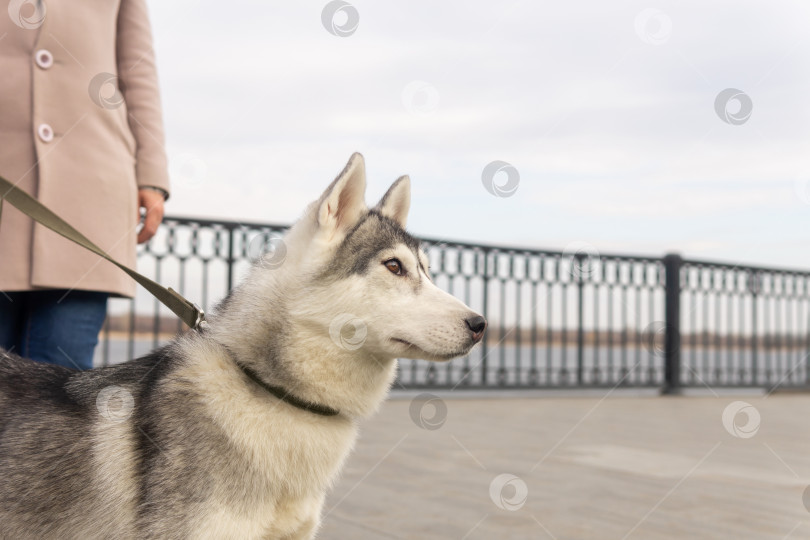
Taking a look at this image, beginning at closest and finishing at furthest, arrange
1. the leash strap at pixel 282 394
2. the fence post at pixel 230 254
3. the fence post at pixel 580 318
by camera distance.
→ the leash strap at pixel 282 394
the fence post at pixel 230 254
the fence post at pixel 580 318

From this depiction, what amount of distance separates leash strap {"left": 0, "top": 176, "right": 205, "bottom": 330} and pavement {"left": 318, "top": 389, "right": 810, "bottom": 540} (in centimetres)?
138

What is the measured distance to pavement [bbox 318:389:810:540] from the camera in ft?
12.0

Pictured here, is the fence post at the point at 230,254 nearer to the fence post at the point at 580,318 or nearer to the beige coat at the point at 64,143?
the fence post at the point at 580,318

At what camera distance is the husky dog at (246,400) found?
203 cm

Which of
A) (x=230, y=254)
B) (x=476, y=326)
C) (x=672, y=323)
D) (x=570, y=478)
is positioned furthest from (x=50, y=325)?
(x=672, y=323)

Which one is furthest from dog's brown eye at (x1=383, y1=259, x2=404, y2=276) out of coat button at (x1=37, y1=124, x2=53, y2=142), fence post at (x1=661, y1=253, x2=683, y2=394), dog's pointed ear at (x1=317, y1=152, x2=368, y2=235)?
fence post at (x1=661, y1=253, x2=683, y2=394)

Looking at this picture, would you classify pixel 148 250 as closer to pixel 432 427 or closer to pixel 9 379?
pixel 432 427

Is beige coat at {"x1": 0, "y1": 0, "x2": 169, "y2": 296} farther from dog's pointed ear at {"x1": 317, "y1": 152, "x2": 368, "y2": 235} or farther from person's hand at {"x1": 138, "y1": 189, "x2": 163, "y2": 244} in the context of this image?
dog's pointed ear at {"x1": 317, "y1": 152, "x2": 368, "y2": 235}

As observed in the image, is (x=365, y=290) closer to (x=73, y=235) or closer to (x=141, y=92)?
(x=73, y=235)

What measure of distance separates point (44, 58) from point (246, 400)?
1.58m

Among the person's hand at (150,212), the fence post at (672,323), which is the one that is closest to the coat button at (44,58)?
the person's hand at (150,212)

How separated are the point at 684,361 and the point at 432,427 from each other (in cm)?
599

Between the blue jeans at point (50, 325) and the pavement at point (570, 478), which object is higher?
the blue jeans at point (50, 325)

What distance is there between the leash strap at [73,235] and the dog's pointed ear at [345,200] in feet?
1.74
